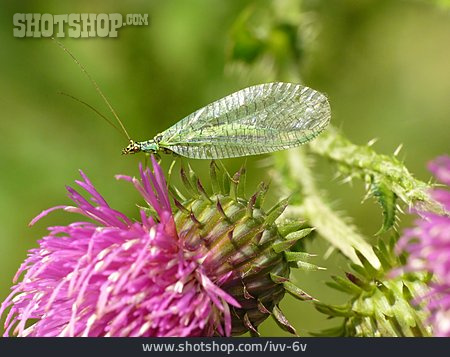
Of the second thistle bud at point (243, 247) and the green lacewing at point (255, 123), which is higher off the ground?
the green lacewing at point (255, 123)

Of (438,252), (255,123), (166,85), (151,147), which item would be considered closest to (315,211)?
(255,123)

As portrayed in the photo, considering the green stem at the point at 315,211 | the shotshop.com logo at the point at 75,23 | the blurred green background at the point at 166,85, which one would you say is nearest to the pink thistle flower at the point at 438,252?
the green stem at the point at 315,211

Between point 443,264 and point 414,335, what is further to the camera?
point 414,335

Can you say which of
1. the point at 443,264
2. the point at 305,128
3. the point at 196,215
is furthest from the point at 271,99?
the point at 443,264

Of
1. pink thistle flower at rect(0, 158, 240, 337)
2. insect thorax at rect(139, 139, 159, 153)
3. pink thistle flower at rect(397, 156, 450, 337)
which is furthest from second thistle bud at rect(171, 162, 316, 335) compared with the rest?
pink thistle flower at rect(397, 156, 450, 337)

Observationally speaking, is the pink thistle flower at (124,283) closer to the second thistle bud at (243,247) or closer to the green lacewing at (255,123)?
the second thistle bud at (243,247)

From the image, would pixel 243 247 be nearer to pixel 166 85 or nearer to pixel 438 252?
pixel 438 252

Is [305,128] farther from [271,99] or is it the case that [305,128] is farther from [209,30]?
[209,30]
